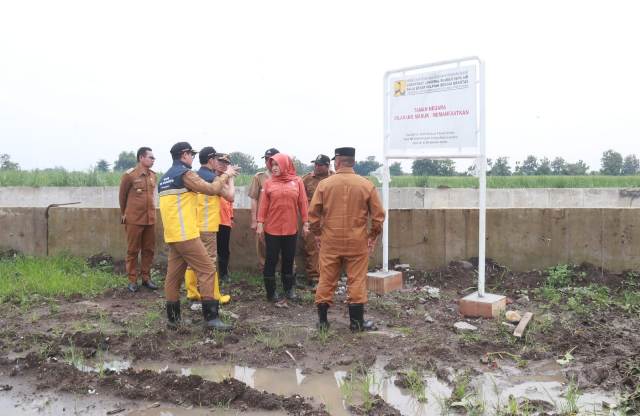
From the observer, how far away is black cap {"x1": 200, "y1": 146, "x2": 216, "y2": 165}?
624cm

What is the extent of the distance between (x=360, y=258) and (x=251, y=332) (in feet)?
4.21

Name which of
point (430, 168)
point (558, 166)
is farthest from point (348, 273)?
point (558, 166)

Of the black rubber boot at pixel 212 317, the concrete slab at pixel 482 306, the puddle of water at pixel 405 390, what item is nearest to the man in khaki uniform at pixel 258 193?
the black rubber boot at pixel 212 317

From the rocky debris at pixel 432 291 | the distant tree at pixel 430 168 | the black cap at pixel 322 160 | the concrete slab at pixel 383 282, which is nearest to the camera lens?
the rocky debris at pixel 432 291

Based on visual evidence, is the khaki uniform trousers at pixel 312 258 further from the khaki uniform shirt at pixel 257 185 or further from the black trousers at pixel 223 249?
the black trousers at pixel 223 249

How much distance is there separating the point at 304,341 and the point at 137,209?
3247 mm

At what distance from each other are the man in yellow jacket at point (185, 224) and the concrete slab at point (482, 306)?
2479mm

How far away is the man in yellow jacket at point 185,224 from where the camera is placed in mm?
5223

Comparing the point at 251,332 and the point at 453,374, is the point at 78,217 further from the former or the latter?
the point at 453,374

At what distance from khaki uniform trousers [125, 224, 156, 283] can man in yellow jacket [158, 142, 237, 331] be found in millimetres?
1927

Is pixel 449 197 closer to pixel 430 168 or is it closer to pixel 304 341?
pixel 430 168

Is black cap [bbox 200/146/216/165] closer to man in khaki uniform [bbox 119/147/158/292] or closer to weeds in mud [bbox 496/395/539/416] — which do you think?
man in khaki uniform [bbox 119/147/158/292]

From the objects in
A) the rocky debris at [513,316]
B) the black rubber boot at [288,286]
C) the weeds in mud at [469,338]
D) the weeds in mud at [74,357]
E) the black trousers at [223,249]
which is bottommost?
the weeds in mud at [74,357]

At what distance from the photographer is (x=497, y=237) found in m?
7.29
